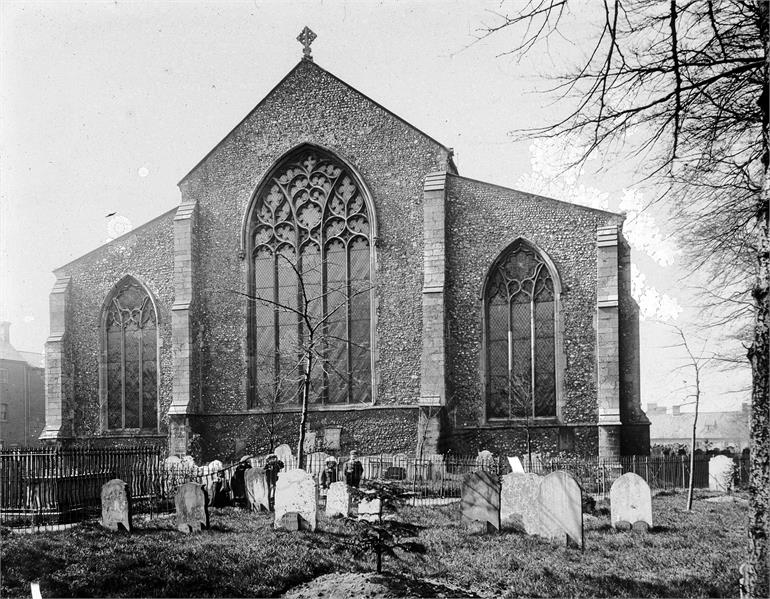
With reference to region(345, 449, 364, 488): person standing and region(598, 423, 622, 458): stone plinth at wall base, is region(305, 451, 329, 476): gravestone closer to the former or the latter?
region(345, 449, 364, 488): person standing

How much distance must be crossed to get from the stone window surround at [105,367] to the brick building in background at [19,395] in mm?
17755

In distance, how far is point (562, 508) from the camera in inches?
401

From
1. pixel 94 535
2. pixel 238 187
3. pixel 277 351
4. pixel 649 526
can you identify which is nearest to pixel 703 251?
pixel 649 526

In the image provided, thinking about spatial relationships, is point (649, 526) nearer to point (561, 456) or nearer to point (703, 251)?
point (703, 251)

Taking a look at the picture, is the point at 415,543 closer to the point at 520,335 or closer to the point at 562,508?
the point at 562,508

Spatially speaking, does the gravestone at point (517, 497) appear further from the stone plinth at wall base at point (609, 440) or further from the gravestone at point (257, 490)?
the stone plinth at wall base at point (609, 440)

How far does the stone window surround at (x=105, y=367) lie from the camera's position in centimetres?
2348

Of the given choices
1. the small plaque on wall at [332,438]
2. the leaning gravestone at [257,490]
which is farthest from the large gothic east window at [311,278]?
the leaning gravestone at [257,490]

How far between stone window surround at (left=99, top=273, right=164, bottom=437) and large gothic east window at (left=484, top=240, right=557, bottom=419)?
10.2 meters

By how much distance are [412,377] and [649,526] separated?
1015cm

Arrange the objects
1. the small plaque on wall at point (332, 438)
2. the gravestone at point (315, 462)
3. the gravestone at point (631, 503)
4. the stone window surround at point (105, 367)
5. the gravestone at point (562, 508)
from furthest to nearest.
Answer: the stone window surround at point (105, 367), the small plaque on wall at point (332, 438), the gravestone at point (315, 462), the gravestone at point (631, 503), the gravestone at point (562, 508)

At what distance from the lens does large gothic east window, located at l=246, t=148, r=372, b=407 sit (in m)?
22.1

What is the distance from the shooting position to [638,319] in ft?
66.2

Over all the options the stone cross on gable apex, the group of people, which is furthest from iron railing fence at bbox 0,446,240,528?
the stone cross on gable apex
